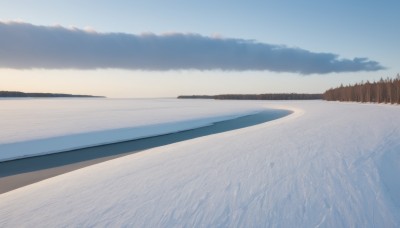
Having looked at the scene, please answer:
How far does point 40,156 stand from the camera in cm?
1071

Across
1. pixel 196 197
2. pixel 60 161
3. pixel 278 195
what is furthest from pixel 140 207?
pixel 60 161

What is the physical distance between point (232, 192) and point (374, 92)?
57.0 metres

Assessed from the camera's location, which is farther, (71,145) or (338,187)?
(71,145)

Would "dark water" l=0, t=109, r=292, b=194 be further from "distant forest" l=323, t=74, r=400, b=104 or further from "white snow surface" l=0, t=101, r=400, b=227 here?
"distant forest" l=323, t=74, r=400, b=104

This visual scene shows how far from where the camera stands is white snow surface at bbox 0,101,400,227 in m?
3.85

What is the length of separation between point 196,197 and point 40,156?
27.2ft

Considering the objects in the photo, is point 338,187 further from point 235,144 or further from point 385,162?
point 235,144

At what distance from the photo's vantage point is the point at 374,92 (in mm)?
52906

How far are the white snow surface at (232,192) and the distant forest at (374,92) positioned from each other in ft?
137

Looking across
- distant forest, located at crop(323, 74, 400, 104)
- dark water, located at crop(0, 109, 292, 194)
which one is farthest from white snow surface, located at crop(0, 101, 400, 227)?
distant forest, located at crop(323, 74, 400, 104)

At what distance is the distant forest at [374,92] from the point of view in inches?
1702

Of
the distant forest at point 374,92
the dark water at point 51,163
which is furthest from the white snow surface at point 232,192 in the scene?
the distant forest at point 374,92

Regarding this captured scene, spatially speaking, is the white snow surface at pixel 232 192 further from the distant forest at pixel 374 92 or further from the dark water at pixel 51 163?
the distant forest at pixel 374 92

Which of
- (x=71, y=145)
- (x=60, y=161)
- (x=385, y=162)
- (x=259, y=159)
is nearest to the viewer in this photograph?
(x=385, y=162)
